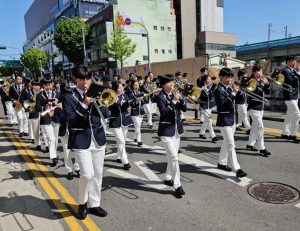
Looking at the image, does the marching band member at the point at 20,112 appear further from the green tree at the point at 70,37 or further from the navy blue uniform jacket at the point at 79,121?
the green tree at the point at 70,37

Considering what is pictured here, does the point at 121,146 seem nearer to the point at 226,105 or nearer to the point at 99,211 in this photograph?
the point at 99,211

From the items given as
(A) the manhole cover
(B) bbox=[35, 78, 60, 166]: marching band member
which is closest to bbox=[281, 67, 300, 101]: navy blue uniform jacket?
(A) the manhole cover

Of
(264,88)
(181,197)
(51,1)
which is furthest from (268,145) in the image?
(51,1)

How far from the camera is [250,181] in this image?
5.01 meters

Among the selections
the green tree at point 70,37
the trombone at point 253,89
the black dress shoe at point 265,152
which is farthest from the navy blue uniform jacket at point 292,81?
the green tree at point 70,37

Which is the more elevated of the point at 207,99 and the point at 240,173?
the point at 207,99

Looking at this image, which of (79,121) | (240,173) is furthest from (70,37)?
(240,173)

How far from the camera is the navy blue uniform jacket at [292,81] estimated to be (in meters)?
7.48

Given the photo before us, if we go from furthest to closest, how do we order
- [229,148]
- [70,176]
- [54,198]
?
[70,176] → [229,148] → [54,198]

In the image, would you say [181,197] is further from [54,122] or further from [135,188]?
[54,122]

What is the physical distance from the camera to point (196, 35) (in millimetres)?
64688

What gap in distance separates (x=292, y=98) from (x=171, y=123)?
16.3 ft

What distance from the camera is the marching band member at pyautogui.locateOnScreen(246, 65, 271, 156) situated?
21.3 feet

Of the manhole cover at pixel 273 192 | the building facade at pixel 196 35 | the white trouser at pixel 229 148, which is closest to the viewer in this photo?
the manhole cover at pixel 273 192
